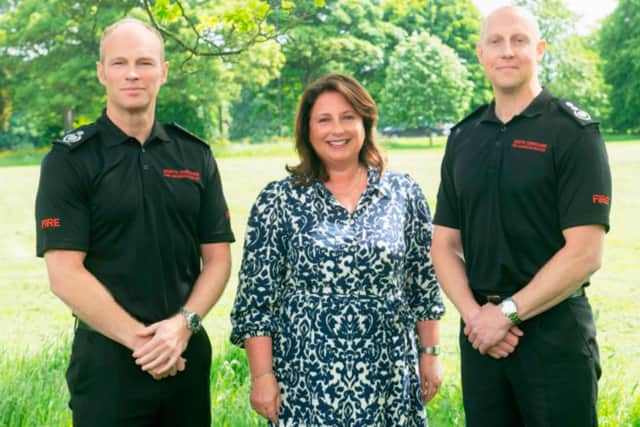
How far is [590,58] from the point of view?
49.5 meters

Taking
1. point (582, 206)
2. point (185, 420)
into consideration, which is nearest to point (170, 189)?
point (185, 420)

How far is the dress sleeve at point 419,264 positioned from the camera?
318cm

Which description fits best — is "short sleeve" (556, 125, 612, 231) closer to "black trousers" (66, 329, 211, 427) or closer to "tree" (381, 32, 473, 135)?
"black trousers" (66, 329, 211, 427)

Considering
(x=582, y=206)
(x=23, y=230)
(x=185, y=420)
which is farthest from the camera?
(x=23, y=230)

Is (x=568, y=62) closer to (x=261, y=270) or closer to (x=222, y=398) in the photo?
(x=222, y=398)

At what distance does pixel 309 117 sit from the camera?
10.4ft

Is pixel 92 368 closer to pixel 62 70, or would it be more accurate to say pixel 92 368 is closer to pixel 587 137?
pixel 587 137

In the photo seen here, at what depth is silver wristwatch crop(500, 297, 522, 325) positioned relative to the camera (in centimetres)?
281

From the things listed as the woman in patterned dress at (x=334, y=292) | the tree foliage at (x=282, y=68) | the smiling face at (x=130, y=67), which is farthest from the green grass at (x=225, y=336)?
the tree foliage at (x=282, y=68)

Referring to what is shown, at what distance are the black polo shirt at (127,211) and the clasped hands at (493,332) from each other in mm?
1219

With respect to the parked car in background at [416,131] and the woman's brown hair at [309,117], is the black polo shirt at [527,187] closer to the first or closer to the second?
the woman's brown hair at [309,117]

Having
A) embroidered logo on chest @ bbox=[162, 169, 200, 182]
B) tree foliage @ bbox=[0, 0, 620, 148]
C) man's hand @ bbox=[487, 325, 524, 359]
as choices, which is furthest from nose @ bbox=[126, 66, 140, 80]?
tree foliage @ bbox=[0, 0, 620, 148]

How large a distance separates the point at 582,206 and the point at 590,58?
2023 inches

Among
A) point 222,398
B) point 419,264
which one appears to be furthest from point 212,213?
point 222,398
